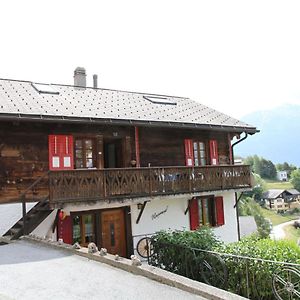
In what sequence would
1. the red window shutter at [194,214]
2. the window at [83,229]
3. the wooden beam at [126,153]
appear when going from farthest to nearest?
the red window shutter at [194,214] → the wooden beam at [126,153] → the window at [83,229]

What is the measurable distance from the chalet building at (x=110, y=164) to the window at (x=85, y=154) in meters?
0.04

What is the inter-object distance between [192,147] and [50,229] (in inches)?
275

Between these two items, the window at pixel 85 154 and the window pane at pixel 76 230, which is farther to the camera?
the window at pixel 85 154

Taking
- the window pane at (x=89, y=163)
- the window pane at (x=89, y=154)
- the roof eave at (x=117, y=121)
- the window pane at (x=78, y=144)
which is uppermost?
the roof eave at (x=117, y=121)

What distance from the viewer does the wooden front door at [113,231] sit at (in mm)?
13477

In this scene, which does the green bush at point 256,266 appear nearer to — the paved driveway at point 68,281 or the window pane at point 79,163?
the paved driveway at point 68,281

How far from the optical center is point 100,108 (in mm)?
14367

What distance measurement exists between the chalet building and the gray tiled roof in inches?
1.6

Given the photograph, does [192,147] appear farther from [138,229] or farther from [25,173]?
[25,173]

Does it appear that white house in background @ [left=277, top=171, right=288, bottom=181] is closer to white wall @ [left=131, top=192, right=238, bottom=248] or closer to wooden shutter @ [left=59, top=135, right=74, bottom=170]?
white wall @ [left=131, top=192, right=238, bottom=248]

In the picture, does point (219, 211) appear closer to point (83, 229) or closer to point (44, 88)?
point (83, 229)

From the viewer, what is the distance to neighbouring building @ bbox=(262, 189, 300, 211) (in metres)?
104

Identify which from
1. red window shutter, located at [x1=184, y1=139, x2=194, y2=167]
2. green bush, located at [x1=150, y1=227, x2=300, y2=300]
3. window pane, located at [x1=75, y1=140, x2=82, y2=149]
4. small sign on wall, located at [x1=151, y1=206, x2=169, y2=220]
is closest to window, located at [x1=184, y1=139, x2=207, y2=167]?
red window shutter, located at [x1=184, y1=139, x2=194, y2=167]

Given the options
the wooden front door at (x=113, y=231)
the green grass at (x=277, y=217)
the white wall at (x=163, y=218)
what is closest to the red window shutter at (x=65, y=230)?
the wooden front door at (x=113, y=231)
